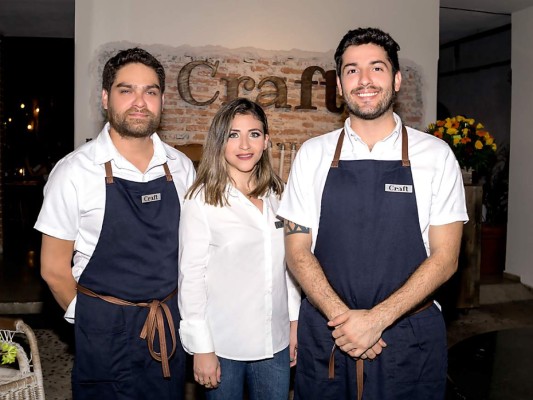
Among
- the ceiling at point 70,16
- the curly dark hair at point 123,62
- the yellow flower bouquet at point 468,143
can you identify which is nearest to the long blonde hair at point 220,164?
the curly dark hair at point 123,62

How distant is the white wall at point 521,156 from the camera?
245 inches

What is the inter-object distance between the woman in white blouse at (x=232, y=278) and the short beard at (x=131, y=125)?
0.24 metres

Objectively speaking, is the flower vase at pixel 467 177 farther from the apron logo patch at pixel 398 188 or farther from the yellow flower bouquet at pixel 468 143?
the apron logo patch at pixel 398 188

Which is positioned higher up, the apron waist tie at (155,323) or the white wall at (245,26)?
the white wall at (245,26)

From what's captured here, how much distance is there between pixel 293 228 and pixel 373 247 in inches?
11.4

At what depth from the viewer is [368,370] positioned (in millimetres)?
1954

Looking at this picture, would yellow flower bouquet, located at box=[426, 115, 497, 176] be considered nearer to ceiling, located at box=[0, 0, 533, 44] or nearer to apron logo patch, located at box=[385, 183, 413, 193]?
ceiling, located at box=[0, 0, 533, 44]

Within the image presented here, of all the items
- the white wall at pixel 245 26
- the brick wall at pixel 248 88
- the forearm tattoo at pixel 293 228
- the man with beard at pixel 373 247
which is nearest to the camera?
the man with beard at pixel 373 247

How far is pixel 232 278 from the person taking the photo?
213 cm

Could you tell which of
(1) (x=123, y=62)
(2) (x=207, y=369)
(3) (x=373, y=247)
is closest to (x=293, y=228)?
(3) (x=373, y=247)

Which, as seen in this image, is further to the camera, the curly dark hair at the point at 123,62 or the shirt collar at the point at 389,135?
the curly dark hair at the point at 123,62

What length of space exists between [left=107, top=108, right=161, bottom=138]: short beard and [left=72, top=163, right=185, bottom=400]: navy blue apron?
174 millimetres

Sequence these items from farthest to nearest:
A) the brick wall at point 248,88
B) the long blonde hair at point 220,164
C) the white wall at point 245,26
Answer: the brick wall at point 248,88, the white wall at point 245,26, the long blonde hair at point 220,164

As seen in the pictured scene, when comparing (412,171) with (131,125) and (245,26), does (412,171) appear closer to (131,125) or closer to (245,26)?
(131,125)
